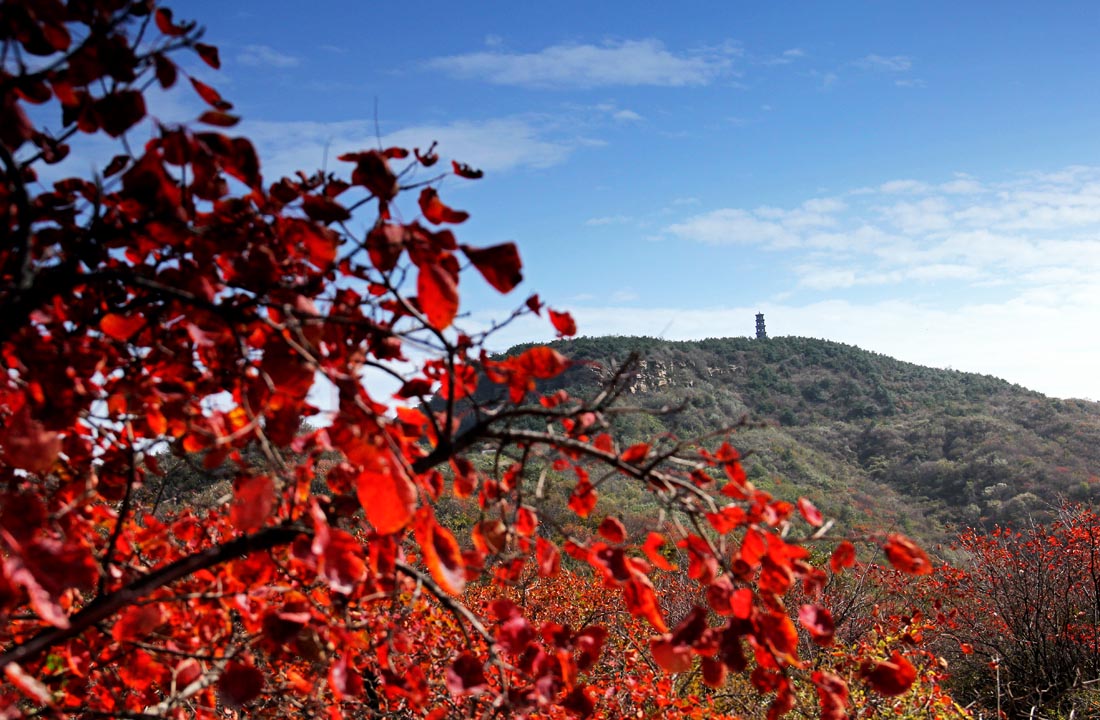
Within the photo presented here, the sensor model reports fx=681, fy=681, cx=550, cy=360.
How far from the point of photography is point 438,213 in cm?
130

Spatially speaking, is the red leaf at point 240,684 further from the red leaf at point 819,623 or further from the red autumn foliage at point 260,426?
the red leaf at point 819,623

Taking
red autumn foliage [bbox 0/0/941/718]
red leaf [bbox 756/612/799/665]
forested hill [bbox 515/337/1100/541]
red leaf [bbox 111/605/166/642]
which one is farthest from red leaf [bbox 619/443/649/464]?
forested hill [bbox 515/337/1100/541]

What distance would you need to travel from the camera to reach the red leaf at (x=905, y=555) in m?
1.29

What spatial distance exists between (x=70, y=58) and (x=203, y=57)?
25 centimetres

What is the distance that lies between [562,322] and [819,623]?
0.81 m

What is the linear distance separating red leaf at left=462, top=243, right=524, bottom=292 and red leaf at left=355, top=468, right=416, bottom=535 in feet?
1.07

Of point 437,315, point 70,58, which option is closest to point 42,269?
point 70,58

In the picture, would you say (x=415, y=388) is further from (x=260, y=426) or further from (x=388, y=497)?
(x=388, y=497)

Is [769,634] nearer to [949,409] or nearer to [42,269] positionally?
[42,269]

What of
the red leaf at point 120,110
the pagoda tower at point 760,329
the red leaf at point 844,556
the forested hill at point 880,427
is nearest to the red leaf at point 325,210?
the red leaf at point 120,110

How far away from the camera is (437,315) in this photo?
1038 millimetres

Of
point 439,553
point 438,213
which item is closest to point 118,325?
point 438,213

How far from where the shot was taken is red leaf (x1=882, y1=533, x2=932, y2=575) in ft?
4.22

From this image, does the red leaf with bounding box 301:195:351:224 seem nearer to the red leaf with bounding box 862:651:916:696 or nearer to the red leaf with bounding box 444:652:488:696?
the red leaf with bounding box 444:652:488:696
